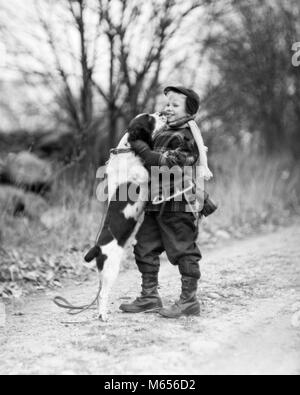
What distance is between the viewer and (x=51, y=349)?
283 centimetres

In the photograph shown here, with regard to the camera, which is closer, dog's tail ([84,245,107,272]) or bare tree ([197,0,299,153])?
dog's tail ([84,245,107,272])

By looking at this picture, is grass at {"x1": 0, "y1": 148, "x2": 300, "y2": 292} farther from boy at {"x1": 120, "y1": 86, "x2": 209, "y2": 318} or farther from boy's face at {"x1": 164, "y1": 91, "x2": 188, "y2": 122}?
boy's face at {"x1": 164, "y1": 91, "x2": 188, "y2": 122}

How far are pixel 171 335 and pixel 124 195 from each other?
908 mm

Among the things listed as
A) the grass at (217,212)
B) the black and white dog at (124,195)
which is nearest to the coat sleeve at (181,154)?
the black and white dog at (124,195)

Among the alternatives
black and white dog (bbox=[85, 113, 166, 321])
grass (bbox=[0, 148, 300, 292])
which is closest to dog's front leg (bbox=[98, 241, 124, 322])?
black and white dog (bbox=[85, 113, 166, 321])

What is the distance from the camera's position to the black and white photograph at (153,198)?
286 cm

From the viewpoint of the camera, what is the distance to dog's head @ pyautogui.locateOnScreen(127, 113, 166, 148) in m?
3.24

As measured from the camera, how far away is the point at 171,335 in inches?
116

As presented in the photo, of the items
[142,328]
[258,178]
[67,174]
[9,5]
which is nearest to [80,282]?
[142,328]

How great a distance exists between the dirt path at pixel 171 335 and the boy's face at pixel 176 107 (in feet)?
4.35

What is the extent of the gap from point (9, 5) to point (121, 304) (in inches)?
166
